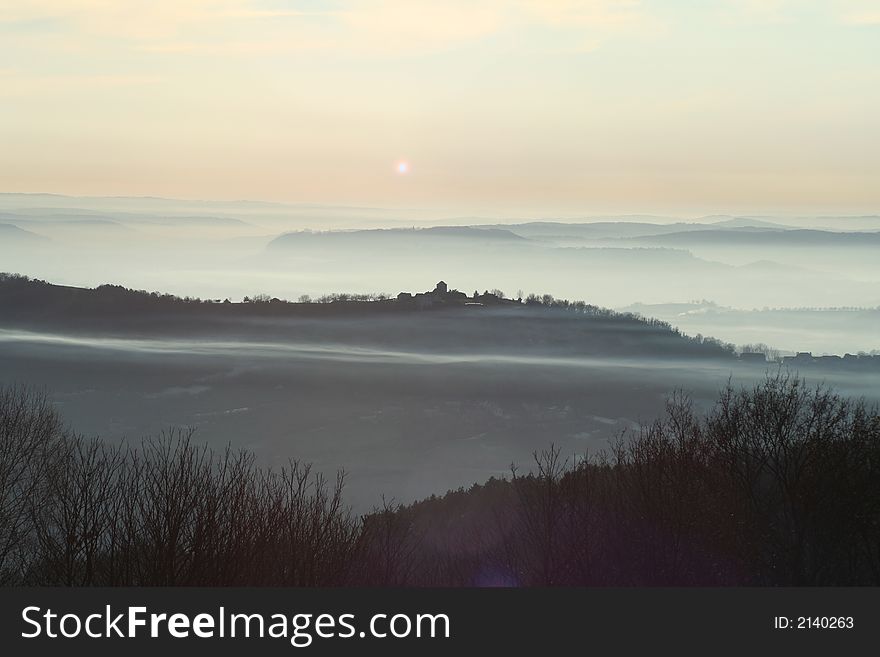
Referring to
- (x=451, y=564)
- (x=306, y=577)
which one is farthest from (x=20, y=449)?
(x=306, y=577)

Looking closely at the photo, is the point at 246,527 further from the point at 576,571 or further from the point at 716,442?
the point at 716,442

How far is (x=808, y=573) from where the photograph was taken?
29547mm

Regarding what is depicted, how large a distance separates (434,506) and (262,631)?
67055 mm

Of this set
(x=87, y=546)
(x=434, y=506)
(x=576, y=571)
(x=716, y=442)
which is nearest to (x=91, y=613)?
(x=87, y=546)

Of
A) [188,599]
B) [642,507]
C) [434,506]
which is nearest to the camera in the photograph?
[188,599]

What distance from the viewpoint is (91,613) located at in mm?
18250

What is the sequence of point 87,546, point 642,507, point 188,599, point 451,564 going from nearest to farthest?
point 188,599
point 87,546
point 642,507
point 451,564

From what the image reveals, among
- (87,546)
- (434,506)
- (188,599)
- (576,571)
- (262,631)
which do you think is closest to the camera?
(262,631)

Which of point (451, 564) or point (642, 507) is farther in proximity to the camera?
point (451, 564)

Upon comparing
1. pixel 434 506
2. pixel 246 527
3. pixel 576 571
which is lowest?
pixel 434 506

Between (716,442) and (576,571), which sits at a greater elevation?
(716,442)

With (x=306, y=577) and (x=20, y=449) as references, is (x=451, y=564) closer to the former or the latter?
(x=306, y=577)

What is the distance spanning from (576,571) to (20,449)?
23658 millimetres

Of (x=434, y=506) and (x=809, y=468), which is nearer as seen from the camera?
(x=809, y=468)
